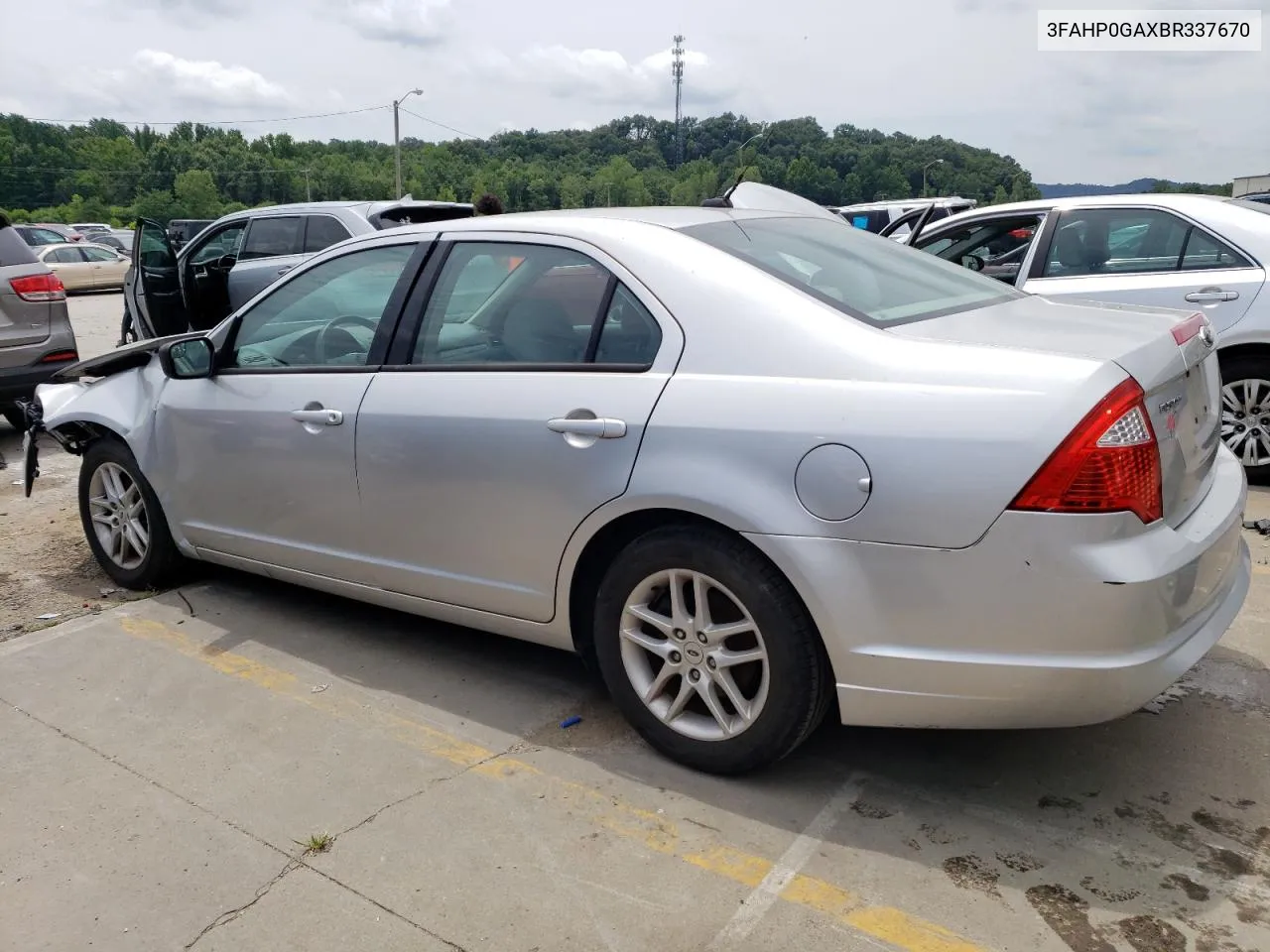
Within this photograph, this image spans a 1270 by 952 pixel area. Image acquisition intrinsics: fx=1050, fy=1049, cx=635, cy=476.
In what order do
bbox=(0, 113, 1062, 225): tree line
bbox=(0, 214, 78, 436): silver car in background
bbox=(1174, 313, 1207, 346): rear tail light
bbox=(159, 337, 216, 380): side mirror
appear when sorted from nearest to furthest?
bbox=(1174, 313, 1207, 346): rear tail light
bbox=(159, 337, 216, 380): side mirror
bbox=(0, 214, 78, 436): silver car in background
bbox=(0, 113, 1062, 225): tree line

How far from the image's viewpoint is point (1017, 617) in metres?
2.45

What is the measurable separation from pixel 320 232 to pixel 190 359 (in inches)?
Answer: 206

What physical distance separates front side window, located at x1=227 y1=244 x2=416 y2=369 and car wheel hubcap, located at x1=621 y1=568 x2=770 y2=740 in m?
1.47

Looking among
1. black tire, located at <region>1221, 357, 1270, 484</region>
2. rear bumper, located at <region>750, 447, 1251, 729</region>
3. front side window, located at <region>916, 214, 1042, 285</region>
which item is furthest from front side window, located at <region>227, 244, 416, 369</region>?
black tire, located at <region>1221, 357, 1270, 484</region>

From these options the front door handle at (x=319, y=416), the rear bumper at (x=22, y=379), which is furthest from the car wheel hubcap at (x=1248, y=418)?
the rear bumper at (x=22, y=379)

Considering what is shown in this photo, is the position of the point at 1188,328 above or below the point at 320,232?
below

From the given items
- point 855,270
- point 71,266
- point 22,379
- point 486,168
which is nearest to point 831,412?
point 855,270

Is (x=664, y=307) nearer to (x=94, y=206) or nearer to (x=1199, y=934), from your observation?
(x=1199, y=934)

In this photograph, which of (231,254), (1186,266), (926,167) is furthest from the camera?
(926,167)

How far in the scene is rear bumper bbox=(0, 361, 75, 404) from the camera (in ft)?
24.4

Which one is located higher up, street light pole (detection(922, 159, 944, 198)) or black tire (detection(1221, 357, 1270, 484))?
street light pole (detection(922, 159, 944, 198))

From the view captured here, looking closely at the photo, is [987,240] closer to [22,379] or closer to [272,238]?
[272,238]

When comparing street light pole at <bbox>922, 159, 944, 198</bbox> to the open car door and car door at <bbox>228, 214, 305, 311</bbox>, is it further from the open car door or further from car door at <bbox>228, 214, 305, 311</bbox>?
the open car door

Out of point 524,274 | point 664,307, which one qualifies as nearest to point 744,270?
point 664,307
